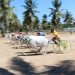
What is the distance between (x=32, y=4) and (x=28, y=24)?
14.9ft

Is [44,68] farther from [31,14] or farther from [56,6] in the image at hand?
[56,6]

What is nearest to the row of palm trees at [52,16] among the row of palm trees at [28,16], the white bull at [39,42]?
the row of palm trees at [28,16]

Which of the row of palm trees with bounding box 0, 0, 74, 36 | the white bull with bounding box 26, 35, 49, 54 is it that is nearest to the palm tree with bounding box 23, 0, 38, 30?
the row of palm trees with bounding box 0, 0, 74, 36

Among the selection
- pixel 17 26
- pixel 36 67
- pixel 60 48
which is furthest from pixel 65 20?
pixel 36 67

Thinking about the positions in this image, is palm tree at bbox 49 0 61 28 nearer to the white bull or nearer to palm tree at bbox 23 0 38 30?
palm tree at bbox 23 0 38 30

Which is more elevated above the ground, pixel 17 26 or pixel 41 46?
pixel 41 46

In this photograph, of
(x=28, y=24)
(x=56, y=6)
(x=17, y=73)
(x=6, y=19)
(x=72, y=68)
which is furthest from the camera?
(x=56, y=6)

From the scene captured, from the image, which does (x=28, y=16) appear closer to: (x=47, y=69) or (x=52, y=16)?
(x=52, y=16)

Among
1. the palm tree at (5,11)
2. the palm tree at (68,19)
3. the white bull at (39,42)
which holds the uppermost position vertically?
the white bull at (39,42)

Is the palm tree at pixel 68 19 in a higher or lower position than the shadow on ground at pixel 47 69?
lower

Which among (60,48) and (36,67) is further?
(60,48)

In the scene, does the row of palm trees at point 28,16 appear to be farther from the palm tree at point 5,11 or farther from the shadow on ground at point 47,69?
the shadow on ground at point 47,69

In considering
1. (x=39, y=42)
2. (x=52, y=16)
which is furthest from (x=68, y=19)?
(x=39, y=42)

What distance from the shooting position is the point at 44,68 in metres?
13.5
